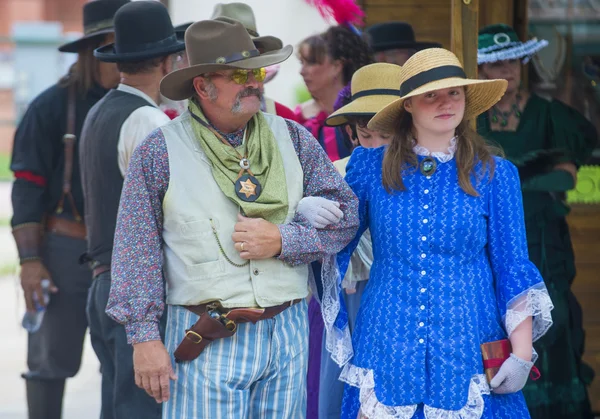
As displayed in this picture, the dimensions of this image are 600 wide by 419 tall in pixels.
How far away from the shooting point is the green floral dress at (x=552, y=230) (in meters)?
4.66

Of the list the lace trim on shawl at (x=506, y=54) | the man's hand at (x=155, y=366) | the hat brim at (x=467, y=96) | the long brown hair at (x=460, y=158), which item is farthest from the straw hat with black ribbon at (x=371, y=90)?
the man's hand at (x=155, y=366)

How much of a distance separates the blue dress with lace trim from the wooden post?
1.95 feet

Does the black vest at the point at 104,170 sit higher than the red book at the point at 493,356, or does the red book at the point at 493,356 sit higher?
the black vest at the point at 104,170

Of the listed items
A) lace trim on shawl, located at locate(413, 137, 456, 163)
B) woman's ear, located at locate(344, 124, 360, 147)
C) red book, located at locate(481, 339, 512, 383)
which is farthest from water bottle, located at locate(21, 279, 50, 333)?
red book, located at locate(481, 339, 512, 383)

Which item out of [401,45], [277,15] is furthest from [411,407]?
[277,15]

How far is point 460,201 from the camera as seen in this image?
10.3ft

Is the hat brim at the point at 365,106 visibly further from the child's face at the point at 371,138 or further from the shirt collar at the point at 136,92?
the shirt collar at the point at 136,92

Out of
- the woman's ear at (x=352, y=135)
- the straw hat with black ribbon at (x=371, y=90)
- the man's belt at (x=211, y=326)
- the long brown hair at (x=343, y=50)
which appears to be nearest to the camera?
the man's belt at (x=211, y=326)

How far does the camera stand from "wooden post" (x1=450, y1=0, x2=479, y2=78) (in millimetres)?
3637

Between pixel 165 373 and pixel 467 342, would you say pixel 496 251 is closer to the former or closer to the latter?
pixel 467 342

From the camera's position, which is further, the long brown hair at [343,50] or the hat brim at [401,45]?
the hat brim at [401,45]

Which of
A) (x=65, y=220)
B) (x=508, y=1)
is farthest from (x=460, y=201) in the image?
(x=508, y=1)

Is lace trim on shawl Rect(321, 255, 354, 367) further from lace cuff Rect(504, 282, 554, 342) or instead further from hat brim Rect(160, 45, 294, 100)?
hat brim Rect(160, 45, 294, 100)

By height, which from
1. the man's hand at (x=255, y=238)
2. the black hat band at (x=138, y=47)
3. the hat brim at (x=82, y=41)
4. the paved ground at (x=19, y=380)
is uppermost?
the black hat band at (x=138, y=47)
